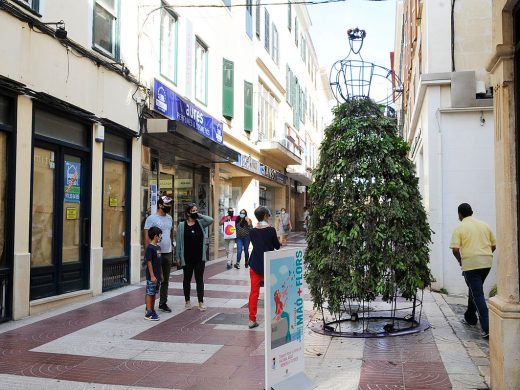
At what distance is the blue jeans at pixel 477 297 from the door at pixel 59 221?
6.48 meters

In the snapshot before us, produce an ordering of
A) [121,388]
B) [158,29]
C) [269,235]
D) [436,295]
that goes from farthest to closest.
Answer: [158,29] < [436,295] < [269,235] < [121,388]

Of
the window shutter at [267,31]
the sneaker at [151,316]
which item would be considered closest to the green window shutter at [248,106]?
the window shutter at [267,31]

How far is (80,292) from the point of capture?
9.59 meters

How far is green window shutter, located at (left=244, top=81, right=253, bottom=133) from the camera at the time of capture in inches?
805

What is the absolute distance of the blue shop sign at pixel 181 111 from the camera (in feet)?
40.9

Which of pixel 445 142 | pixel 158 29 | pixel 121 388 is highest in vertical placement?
pixel 158 29

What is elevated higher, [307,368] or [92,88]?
[92,88]

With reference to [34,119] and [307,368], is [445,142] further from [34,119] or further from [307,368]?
[34,119]

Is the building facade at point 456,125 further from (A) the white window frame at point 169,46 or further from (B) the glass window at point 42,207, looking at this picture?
(B) the glass window at point 42,207

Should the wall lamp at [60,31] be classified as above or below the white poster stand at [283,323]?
above

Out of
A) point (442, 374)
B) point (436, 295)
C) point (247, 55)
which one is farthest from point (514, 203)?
point (247, 55)

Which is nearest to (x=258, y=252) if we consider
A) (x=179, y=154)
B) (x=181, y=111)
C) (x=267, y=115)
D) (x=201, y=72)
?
(x=181, y=111)

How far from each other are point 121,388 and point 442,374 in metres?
3.07

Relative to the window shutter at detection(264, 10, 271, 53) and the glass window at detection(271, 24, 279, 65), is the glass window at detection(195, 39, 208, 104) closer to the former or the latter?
the window shutter at detection(264, 10, 271, 53)
